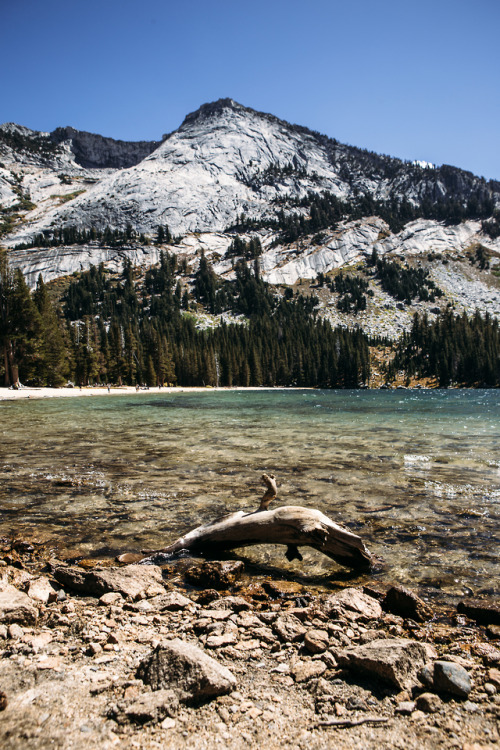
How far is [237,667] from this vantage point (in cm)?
385

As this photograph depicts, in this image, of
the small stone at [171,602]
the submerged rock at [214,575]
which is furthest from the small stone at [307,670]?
the submerged rock at [214,575]

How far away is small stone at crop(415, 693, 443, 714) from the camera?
321cm

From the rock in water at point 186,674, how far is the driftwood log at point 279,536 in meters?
3.13

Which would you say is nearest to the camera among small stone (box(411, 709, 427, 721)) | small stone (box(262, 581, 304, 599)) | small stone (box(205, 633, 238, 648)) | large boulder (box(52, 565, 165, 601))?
small stone (box(411, 709, 427, 721))

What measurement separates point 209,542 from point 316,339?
151877mm

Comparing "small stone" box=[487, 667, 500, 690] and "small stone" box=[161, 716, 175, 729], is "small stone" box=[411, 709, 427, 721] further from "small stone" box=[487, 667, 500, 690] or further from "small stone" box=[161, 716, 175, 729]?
"small stone" box=[161, 716, 175, 729]

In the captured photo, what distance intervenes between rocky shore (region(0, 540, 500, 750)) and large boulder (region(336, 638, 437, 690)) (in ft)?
0.04

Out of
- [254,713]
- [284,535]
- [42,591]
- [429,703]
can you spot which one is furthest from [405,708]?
[42,591]

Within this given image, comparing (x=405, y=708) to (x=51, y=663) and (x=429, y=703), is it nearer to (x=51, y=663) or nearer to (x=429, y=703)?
(x=429, y=703)

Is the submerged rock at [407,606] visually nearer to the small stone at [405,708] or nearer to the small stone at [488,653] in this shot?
the small stone at [488,653]

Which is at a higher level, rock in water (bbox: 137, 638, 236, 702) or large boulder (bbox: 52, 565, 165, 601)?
rock in water (bbox: 137, 638, 236, 702)

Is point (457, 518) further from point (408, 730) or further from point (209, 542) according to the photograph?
point (408, 730)

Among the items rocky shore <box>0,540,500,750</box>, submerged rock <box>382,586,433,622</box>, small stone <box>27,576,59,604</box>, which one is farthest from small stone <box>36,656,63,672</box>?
submerged rock <box>382,586,433,622</box>

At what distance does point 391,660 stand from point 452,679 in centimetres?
50
